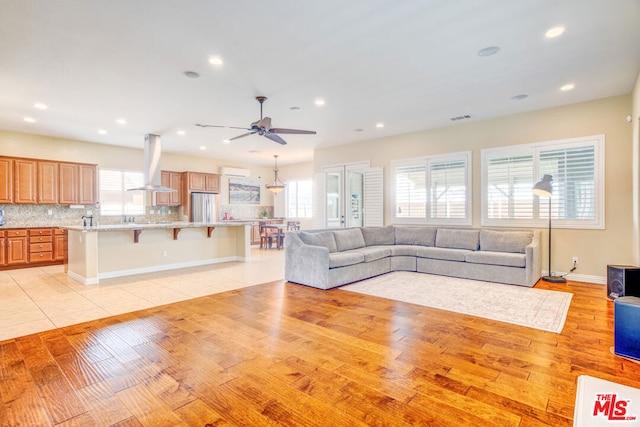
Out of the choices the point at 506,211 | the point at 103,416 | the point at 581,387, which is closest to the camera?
the point at 103,416

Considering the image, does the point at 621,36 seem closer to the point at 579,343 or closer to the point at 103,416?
the point at 579,343

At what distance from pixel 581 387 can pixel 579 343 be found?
0.94 meters

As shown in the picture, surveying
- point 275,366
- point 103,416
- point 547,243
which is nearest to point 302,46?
point 275,366

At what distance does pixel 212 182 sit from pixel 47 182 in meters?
4.04

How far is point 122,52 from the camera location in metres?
3.54

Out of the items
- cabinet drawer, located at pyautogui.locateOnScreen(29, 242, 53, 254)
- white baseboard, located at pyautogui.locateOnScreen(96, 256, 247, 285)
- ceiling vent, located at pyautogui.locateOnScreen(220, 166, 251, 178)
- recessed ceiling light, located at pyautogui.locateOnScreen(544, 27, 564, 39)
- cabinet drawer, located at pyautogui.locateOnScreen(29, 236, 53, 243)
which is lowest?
white baseboard, located at pyautogui.locateOnScreen(96, 256, 247, 285)

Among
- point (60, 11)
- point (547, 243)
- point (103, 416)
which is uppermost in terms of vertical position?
point (60, 11)

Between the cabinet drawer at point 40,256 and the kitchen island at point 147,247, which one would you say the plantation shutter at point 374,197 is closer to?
the kitchen island at point 147,247

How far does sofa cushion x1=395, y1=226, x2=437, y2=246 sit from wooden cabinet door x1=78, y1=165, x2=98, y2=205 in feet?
23.7

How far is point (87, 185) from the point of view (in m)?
7.71

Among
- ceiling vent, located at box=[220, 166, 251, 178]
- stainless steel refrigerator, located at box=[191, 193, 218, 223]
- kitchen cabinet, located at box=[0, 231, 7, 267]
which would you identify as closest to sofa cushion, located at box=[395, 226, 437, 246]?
stainless steel refrigerator, located at box=[191, 193, 218, 223]

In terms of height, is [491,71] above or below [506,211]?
above

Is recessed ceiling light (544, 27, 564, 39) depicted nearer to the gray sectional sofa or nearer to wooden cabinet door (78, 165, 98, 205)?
the gray sectional sofa

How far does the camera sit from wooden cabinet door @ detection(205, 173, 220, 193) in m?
10.0
